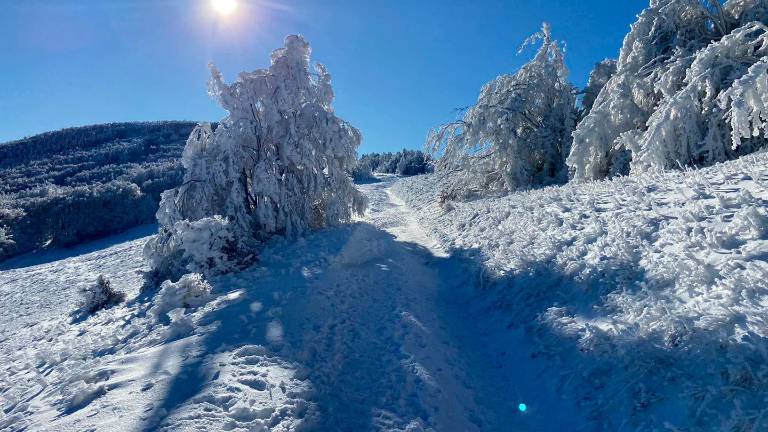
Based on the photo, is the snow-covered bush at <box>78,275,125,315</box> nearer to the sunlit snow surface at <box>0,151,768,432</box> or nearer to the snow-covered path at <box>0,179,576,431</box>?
the snow-covered path at <box>0,179,576,431</box>

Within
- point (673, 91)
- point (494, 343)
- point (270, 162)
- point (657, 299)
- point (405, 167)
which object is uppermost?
point (405, 167)

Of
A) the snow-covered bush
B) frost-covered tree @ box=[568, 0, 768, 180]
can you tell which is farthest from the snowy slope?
the snow-covered bush

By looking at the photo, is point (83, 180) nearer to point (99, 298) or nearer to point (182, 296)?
point (99, 298)

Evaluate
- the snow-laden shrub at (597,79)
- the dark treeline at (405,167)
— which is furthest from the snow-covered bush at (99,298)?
the dark treeline at (405,167)

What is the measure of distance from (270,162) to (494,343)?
1138 centimetres

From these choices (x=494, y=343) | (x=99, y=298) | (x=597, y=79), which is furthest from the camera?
(x=597, y=79)

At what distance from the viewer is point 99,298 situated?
10898 mm

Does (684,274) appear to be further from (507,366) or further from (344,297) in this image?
(344,297)

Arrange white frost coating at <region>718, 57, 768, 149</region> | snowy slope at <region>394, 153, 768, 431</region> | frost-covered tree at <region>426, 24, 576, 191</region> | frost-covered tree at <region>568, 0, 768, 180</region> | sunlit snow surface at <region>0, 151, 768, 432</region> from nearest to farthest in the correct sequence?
snowy slope at <region>394, 153, 768, 431</region>, sunlit snow surface at <region>0, 151, 768, 432</region>, white frost coating at <region>718, 57, 768, 149</region>, frost-covered tree at <region>568, 0, 768, 180</region>, frost-covered tree at <region>426, 24, 576, 191</region>

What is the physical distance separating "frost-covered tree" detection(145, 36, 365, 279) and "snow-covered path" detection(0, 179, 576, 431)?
4573 mm

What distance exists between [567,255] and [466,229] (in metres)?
6.41

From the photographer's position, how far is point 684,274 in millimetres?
4770

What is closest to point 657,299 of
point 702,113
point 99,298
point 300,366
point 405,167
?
point 300,366

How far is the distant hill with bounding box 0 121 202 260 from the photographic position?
27812 millimetres
